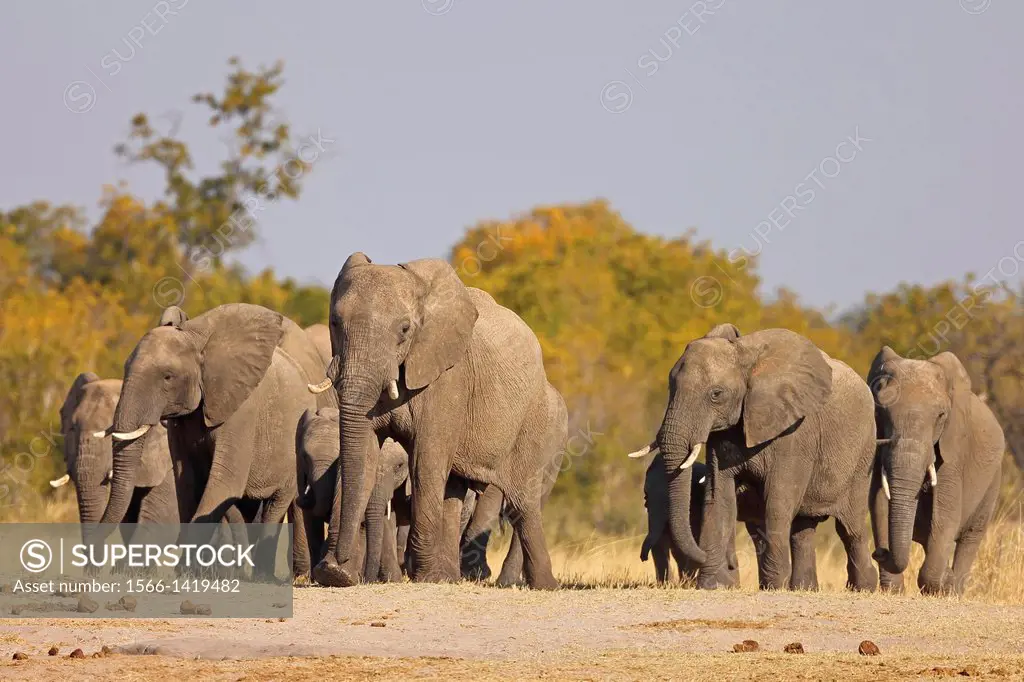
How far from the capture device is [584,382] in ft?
109

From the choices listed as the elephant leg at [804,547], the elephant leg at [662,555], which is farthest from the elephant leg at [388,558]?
the elephant leg at [804,547]

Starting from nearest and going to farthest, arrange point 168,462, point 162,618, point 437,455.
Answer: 1. point 162,618
2. point 437,455
3. point 168,462

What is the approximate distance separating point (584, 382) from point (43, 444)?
1019cm

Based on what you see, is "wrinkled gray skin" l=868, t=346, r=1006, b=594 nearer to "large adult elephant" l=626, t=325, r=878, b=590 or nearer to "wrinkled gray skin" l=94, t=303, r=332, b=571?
"large adult elephant" l=626, t=325, r=878, b=590

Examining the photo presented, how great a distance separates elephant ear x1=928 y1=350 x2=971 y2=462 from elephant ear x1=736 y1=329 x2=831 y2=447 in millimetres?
1741

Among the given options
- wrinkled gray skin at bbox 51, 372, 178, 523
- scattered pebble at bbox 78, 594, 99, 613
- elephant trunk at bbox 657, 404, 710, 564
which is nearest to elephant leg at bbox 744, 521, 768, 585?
elephant trunk at bbox 657, 404, 710, 564

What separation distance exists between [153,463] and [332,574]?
12.2 ft

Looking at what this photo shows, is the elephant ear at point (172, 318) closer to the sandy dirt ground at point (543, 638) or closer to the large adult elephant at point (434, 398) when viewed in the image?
the large adult elephant at point (434, 398)

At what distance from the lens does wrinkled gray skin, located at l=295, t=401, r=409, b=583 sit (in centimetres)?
1424

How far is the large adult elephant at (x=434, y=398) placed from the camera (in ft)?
40.8

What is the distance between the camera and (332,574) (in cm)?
1254

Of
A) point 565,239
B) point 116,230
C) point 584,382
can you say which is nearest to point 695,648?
point 584,382

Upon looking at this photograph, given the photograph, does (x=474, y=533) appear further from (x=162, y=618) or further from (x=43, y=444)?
(x=43, y=444)

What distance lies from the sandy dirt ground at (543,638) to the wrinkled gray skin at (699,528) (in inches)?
99.8
